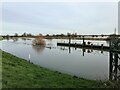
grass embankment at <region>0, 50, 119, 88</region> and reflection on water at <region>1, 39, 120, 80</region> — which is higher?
grass embankment at <region>0, 50, 119, 88</region>

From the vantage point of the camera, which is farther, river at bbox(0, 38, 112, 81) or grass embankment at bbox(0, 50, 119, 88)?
river at bbox(0, 38, 112, 81)

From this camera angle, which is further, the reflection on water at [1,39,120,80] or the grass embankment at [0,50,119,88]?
the reflection on water at [1,39,120,80]

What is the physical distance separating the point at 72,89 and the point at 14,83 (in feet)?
10.9

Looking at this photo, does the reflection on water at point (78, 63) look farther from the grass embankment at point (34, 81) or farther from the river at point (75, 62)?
the grass embankment at point (34, 81)

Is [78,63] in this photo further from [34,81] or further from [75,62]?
[34,81]

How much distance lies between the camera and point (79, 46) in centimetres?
9669

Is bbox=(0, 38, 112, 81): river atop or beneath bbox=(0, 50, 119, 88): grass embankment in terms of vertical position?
beneath

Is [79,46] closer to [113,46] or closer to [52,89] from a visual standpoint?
[113,46]

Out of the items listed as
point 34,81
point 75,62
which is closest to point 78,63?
point 75,62

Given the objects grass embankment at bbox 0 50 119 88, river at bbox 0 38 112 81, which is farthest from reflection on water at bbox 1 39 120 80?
grass embankment at bbox 0 50 119 88

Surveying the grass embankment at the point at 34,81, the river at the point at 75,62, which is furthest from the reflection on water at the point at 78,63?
the grass embankment at the point at 34,81

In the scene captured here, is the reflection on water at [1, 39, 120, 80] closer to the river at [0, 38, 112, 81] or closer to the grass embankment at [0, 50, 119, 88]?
the river at [0, 38, 112, 81]

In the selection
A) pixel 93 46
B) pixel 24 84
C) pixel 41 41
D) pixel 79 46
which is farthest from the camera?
pixel 41 41

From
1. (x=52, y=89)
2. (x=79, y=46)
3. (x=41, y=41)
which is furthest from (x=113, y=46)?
(x=41, y=41)
